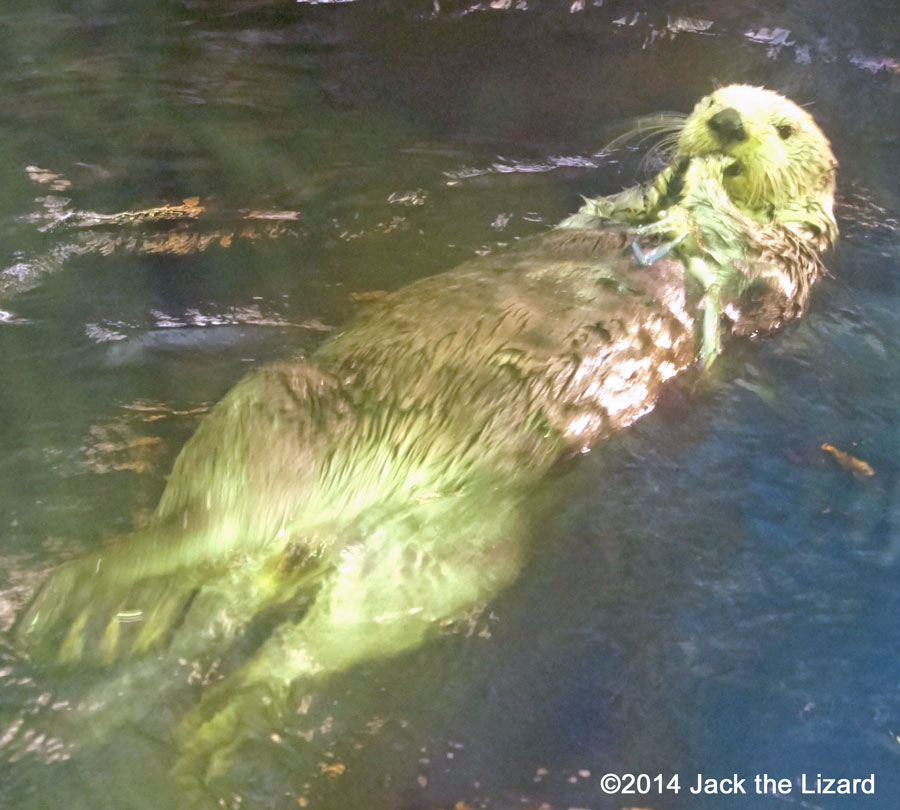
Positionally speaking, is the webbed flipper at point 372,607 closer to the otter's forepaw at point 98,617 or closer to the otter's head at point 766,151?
the otter's forepaw at point 98,617

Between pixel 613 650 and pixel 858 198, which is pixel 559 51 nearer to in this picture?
pixel 858 198

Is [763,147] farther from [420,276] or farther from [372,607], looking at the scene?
[372,607]

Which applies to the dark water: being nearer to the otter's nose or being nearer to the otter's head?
the otter's head

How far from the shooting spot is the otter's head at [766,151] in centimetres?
283

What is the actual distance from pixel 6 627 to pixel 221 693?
1.53 ft

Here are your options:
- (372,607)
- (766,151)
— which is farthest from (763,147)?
(372,607)

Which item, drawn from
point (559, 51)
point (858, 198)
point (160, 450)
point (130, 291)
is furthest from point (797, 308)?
point (130, 291)

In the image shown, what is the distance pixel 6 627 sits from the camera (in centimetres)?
169

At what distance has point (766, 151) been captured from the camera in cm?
283

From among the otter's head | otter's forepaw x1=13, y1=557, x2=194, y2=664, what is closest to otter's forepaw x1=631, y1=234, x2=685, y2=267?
the otter's head

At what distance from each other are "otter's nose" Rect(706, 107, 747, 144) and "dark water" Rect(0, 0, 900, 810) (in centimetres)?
62

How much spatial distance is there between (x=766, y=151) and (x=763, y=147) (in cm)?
2

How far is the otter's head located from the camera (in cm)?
283

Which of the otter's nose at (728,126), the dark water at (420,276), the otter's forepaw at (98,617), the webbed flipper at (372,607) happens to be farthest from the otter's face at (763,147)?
the otter's forepaw at (98,617)
